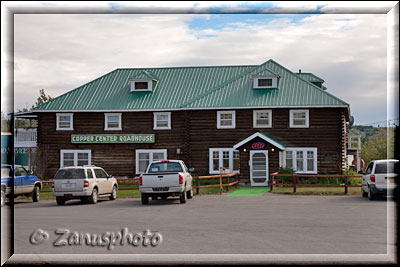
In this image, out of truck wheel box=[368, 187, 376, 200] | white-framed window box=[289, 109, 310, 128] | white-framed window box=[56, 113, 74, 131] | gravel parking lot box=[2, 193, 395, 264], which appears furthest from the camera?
white-framed window box=[56, 113, 74, 131]

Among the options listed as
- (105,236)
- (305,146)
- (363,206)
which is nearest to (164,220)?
(105,236)

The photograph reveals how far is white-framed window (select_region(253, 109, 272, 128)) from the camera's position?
1538 inches

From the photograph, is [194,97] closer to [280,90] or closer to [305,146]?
[280,90]

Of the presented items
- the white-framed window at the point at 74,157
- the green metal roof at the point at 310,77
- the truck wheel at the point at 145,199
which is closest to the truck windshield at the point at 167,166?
the truck wheel at the point at 145,199

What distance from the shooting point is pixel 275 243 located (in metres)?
12.5

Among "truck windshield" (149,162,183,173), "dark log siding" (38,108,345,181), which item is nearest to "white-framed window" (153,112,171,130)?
"dark log siding" (38,108,345,181)

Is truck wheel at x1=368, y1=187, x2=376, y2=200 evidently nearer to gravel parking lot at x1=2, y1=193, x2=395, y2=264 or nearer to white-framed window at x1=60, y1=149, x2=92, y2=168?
gravel parking lot at x1=2, y1=193, x2=395, y2=264

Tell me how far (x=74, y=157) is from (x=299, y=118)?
16.6m

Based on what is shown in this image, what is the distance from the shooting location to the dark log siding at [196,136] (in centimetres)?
3822

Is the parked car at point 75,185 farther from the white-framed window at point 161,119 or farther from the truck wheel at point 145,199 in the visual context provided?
the white-framed window at point 161,119

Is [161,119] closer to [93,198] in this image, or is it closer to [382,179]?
[93,198]

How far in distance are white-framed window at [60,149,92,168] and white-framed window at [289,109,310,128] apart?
15.0 metres

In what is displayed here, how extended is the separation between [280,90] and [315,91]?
244 centimetres

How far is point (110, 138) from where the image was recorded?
41094 millimetres
